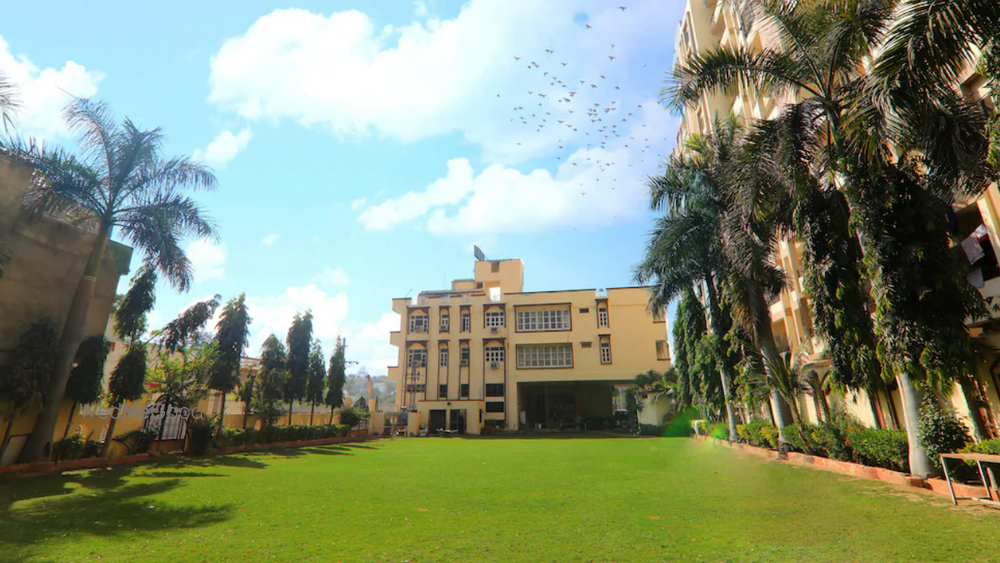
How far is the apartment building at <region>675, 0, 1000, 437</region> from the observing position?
1066 centimetres

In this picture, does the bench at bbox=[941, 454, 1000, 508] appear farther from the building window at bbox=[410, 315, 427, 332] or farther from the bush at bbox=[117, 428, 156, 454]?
the building window at bbox=[410, 315, 427, 332]

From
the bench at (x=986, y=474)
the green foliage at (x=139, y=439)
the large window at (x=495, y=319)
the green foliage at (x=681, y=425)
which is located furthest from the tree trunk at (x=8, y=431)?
the large window at (x=495, y=319)

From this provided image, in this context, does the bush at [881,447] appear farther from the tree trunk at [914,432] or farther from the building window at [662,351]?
the building window at [662,351]

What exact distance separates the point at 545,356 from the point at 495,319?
5.58m

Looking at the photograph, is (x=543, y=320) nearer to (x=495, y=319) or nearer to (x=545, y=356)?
(x=545, y=356)

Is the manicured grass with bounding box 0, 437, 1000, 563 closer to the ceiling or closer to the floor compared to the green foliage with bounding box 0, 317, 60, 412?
closer to the floor

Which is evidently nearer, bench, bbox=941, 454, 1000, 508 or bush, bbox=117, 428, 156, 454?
bench, bbox=941, 454, 1000, 508

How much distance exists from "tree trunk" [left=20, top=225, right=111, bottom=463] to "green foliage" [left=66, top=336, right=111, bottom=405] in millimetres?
305

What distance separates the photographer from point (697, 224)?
60.6 feet

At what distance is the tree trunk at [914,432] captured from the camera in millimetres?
9203

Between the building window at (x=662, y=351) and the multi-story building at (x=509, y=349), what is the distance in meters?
0.08

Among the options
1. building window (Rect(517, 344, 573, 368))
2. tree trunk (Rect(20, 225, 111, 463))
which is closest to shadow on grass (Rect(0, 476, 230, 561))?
tree trunk (Rect(20, 225, 111, 463))

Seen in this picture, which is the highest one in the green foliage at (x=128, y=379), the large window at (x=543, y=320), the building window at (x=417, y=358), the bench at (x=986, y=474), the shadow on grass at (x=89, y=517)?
the large window at (x=543, y=320)

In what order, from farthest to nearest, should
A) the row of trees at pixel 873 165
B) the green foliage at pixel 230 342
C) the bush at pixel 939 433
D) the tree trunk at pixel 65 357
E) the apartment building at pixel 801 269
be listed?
the green foliage at pixel 230 342
the tree trunk at pixel 65 357
the apartment building at pixel 801 269
the bush at pixel 939 433
the row of trees at pixel 873 165
